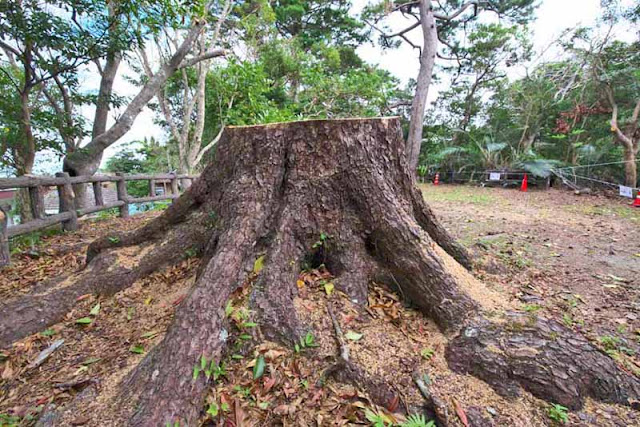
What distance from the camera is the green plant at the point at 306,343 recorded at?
5.16 feet

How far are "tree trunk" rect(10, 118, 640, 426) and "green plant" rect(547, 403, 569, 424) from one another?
57 mm

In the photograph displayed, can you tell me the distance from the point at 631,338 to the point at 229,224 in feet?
9.50

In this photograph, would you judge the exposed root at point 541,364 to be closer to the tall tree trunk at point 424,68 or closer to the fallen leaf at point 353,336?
the fallen leaf at point 353,336

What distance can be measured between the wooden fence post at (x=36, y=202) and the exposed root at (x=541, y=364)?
5.33 m

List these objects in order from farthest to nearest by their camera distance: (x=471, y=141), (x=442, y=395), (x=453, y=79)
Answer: (x=453, y=79) < (x=471, y=141) < (x=442, y=395)

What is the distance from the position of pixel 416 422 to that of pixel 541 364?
2.48 feet

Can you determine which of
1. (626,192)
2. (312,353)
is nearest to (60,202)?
(312,353)

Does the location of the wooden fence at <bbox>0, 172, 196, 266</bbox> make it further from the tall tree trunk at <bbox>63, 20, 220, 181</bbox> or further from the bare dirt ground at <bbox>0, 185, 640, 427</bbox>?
the bare dirt ground at <bbox>0, 185, 640, 427</bbox>

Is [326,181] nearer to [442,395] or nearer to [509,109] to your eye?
[442,395]

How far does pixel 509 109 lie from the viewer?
15312 millimetres

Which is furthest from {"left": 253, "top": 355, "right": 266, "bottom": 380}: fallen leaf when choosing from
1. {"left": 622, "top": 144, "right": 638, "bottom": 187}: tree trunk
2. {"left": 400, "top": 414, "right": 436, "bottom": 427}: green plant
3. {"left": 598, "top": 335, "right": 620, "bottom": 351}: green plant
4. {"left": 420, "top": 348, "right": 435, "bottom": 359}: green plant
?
{"left": 622, "top": 144, "right": 638, "bottom": 187}: tree trunk

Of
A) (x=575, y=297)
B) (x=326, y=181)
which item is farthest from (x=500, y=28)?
(x=326, y=181)

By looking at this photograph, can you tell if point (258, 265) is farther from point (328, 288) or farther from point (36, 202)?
point (36, 202)

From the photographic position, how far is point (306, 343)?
160 cm
